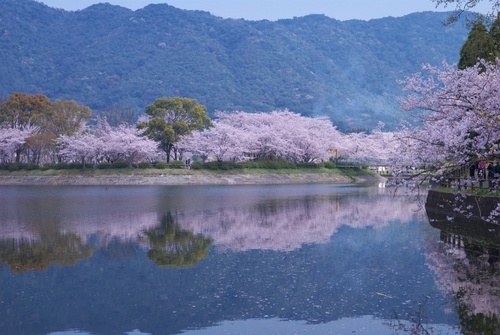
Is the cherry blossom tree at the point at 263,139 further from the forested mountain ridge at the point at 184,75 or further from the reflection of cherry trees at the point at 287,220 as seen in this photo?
the forested mountain ridge at the point at 184,75

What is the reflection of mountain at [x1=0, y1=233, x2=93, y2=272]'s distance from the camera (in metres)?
17.6

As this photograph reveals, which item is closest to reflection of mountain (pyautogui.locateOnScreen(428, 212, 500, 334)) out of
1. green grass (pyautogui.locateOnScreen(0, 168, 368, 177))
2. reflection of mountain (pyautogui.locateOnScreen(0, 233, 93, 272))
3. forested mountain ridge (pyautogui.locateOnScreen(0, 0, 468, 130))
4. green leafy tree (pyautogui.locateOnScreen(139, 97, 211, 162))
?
reflection of mountain (pyautogui.locateOnScreen(0, 233, 93, 272))

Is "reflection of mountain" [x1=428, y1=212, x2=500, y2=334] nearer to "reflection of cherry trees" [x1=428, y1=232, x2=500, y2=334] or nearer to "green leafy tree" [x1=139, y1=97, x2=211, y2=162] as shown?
"reflection of cherry trees" [x1=428, y1=232, x2=500, y2=334]

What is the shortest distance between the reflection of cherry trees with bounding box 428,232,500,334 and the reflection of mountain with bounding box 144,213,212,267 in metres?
6.48

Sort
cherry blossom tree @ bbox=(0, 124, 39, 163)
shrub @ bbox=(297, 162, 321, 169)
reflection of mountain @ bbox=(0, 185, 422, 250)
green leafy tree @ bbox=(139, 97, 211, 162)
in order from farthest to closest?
shrub @ bbox=(297, 162, 321, 169)
cherry blossom tree @ bbox=(0, 124, 39, 163)
green leafy tree @ bbox=(139, 97, 211, 162)
reflection of mountain @ bbox=(0, 185, 422, 250)

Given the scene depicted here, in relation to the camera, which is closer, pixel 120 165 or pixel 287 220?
pixel 287 220

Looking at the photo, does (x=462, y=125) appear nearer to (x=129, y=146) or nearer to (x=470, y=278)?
(x=470, y=278)

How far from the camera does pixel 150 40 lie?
194625mm

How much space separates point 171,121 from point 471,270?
57126 mm

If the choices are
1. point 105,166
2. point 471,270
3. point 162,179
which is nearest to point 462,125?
point 471,270

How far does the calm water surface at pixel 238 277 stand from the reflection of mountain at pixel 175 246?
0.11ft

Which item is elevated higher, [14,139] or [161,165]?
[14,139]

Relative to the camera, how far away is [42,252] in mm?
19297

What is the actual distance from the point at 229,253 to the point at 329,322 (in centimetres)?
Result: 785
